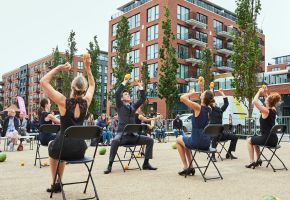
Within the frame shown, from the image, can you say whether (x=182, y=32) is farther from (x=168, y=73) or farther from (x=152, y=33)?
(x=168, y=73)

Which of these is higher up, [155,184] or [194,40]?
[194,40]

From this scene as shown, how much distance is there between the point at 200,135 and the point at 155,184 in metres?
1.42

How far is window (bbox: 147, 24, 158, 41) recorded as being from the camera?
4878cm

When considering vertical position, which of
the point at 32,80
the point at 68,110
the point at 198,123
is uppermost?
the point at 32,80

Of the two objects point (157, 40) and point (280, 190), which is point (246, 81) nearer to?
point (280, 190)

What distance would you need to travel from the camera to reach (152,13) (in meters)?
49.8

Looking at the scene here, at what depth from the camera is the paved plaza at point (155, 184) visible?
17.8 feet

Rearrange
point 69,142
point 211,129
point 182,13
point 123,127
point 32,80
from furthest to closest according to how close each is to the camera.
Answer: point 32,80 → point 182,13 → point 123,127 → point 211,129 → point 69,142

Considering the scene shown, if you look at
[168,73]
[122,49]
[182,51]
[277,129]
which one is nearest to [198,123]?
[277,129]

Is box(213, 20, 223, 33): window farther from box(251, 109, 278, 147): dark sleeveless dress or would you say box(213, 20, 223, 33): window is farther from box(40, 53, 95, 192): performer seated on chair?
box(40, 53, 95, 192): performer seated on chair

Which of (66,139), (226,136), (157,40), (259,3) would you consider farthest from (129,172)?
(157,40)

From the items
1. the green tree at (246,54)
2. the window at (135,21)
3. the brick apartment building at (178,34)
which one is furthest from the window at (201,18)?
the green tree at (246,54)

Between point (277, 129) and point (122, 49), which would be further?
point (122, 49)

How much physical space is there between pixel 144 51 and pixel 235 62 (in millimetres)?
25901
